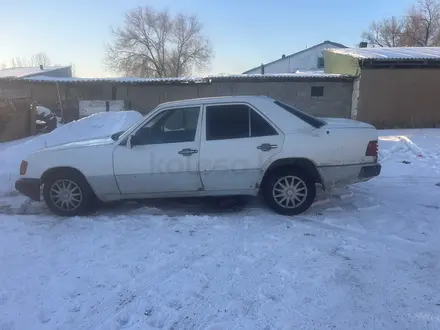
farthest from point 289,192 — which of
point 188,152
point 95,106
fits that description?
point 95,106

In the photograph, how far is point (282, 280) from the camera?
136 inches

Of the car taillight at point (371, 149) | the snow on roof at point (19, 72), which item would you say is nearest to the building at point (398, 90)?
the car taillight at point (371, 149)

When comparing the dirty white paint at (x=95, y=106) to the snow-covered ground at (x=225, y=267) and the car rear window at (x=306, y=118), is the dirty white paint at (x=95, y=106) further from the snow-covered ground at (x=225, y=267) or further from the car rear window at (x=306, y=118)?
the car rear window at (x=306, y=118)

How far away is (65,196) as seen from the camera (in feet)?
17.8

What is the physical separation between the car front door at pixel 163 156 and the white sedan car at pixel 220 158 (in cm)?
1

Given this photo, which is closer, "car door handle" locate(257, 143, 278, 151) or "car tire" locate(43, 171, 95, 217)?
"car door handle" locate(257, 143, 278, 151)

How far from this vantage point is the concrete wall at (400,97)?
1880cm

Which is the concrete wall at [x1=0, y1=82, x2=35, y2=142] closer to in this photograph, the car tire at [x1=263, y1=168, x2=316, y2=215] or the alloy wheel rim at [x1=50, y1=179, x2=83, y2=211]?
the alloy wheel rim at [x1=50, y1=179, x2=83, y2=211]

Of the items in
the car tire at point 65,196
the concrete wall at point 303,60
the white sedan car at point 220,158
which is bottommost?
the car tire at point 65,196

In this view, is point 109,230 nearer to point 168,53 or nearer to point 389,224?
point 389,224

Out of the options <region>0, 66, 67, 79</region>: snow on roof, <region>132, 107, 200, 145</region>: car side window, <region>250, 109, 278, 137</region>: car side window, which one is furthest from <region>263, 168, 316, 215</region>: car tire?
<region>0, 66, 67, 79</region>: snow on roof

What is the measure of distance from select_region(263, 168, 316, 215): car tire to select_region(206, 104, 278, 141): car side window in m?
0.61

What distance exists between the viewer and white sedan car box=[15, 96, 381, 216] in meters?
5.11

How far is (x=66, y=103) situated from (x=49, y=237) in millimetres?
20593
